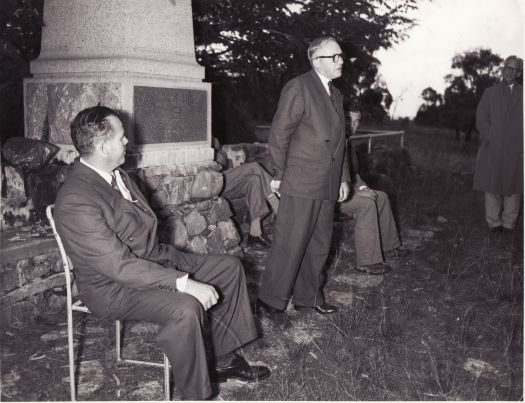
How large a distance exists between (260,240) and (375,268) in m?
1.21

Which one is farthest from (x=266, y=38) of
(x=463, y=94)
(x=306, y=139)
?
(x=463, y=94)

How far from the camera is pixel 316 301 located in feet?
13.4

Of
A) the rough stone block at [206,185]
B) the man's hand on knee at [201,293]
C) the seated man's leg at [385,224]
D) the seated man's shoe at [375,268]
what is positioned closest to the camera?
the man's hand on knee at [201,293]

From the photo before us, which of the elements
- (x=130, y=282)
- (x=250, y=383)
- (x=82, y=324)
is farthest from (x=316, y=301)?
(x=130, y=282)

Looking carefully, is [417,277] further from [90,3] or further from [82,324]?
[90,3]

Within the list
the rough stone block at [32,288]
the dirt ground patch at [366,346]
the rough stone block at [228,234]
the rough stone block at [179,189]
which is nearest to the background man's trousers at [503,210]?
the dirt ground patch at [366,346]

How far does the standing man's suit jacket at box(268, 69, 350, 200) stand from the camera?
3711 millimetres

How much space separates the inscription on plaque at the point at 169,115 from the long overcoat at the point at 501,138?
3.74 metres

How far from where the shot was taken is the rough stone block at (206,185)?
4.95 meters

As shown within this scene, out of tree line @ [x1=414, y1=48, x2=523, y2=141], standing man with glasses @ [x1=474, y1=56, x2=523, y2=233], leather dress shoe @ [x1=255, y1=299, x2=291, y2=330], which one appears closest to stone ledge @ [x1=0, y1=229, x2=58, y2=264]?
leather dress shoe @ [x1=255, y1=299, x2=291, y2=330]

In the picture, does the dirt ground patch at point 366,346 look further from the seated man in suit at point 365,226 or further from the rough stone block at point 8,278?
the rough stone block at point 8,278

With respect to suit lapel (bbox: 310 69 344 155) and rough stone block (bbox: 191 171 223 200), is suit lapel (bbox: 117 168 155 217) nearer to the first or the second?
suit lapel (bbox: 310 69 344 155)

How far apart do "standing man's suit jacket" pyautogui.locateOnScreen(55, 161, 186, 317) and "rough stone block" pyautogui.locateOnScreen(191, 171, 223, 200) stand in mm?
2160

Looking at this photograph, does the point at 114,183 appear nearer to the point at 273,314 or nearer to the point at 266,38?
the point at 273,314
